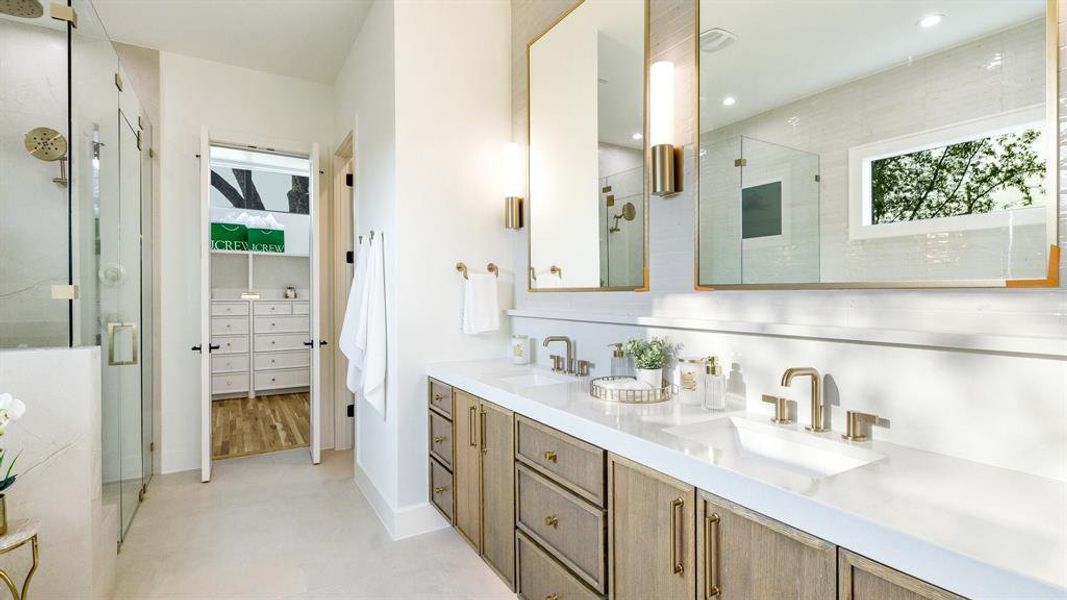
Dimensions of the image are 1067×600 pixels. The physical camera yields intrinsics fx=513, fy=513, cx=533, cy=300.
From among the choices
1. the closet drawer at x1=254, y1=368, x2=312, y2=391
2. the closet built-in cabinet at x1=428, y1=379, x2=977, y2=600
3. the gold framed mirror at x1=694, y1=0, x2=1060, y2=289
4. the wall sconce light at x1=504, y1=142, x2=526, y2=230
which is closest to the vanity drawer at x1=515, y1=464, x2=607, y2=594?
the closet built-in cabinet at x1=428, y1=379, x2=977, y2=600

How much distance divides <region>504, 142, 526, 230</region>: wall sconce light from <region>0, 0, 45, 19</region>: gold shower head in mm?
1917

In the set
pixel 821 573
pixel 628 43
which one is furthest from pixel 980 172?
pixel 628 43

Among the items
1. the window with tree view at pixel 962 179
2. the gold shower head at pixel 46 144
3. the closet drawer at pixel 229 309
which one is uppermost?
the gold shower head at pixel 46 144

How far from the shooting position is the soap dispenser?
202 cm

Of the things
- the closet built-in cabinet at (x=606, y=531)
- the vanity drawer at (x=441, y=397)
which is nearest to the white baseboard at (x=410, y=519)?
the closet built-in cabinet at (x=606, y=531)

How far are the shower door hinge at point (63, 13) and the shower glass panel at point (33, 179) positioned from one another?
26mm

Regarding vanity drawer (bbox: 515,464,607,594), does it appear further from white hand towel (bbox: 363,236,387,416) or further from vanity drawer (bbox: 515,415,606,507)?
white hand towel (bbox: 363,236,387,416)

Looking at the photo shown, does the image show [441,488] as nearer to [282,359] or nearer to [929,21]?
[929,21]

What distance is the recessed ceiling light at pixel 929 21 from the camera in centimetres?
118

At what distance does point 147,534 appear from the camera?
2637 millimetres

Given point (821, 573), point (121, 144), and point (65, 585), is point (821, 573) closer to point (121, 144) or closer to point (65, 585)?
point (65, 585)

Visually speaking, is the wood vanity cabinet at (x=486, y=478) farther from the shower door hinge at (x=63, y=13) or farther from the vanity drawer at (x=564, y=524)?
the shower door hinge at (x=63, y=13)

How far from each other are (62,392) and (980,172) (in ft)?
9.14

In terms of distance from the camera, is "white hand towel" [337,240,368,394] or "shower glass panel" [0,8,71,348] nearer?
"shower glass panel" [0,8,71,348]
